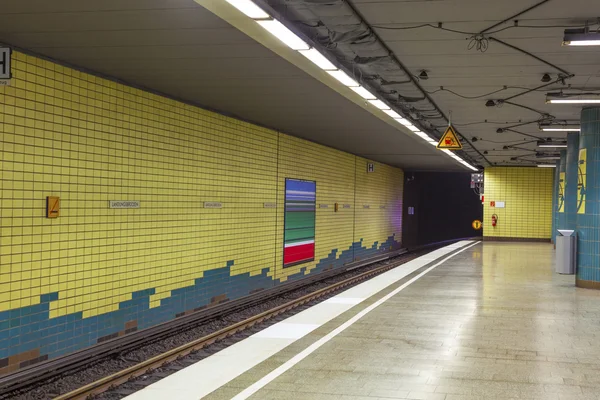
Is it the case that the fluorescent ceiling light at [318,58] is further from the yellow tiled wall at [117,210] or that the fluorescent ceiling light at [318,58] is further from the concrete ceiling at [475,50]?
the yellow tiled wall at [117,210]

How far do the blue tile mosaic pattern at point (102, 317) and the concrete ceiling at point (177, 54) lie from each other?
2545 mm

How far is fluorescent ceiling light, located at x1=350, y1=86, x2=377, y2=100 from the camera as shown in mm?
8367

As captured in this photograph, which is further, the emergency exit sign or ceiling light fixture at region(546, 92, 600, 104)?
ceiling light fixture at region(546, 92, 600, 104)

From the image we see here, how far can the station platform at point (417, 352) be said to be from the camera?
16.4ft

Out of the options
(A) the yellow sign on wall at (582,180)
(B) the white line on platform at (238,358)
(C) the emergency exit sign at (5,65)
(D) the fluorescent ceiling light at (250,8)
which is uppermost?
(D) the fluorescent ceiling light at (250,8)

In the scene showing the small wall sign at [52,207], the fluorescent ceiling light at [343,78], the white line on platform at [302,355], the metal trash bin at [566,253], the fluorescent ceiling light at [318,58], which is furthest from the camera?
the metal trash bin at [566,253]

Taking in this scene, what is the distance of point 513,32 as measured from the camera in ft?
22.2

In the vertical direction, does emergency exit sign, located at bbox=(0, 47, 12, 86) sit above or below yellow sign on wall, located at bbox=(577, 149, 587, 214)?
above

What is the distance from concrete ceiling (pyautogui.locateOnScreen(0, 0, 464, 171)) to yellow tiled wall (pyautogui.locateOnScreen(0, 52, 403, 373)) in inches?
15.7

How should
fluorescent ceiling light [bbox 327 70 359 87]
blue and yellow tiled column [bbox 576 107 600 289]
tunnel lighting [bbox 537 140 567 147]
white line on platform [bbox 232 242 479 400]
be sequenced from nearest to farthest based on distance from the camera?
white line on platform [bbox 232 242 479 400] < fluorescent ceiling light [bbox 327 70 359 87] < blue and yellow tiled column [bbox 576 107 600 289] < tunnel lighting [bbox 537 140 567 147]

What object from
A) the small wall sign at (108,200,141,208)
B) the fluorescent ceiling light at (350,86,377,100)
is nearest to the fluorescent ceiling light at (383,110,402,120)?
the fluorescent ceiling light at (350,86,377,100)

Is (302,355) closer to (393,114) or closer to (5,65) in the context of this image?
(5,65)

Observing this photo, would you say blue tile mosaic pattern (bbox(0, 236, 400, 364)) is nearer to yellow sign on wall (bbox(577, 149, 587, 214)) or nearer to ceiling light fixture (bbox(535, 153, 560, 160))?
yellow sign on wall (bbox(577, 149, 587, 214))

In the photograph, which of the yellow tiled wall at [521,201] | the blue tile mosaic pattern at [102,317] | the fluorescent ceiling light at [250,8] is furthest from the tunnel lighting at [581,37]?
the yellow tiled wall at [521,201]
